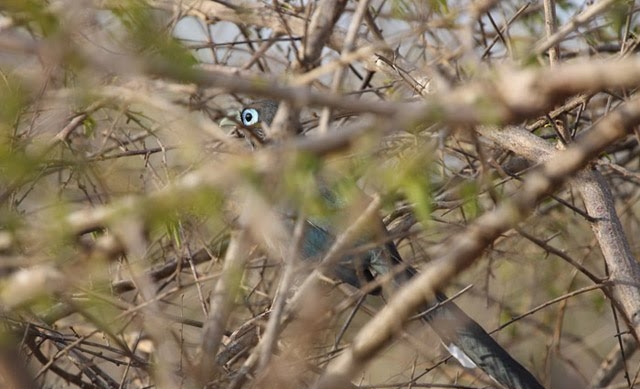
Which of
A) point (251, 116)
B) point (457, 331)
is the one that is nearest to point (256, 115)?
point (251, 116)

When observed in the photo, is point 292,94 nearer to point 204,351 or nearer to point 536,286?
point 204,351

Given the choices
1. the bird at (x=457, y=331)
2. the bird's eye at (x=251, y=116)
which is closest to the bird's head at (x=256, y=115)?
the bird's eye at (x=251, y=116)

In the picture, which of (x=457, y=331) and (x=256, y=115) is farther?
(x=256, y=115)

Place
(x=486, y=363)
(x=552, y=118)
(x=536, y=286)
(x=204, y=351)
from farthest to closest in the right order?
(x=536, y=286), (x=486, y=363), (x=552, y=118), (x=204, y=351)

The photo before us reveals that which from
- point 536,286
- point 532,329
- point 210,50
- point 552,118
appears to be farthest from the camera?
point 532,329

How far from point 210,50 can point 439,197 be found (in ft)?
6.52

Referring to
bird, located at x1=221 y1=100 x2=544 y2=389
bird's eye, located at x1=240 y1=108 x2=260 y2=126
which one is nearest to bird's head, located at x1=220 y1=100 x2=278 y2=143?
bird's eye, located at x1=240 y1=108 x2=260 y2=126

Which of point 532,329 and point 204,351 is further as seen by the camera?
point 532,329

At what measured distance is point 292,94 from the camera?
2301 mm

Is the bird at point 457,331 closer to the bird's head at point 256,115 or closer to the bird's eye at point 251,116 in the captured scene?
the bird's head at point 256,115

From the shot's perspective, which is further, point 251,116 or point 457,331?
point 251,116

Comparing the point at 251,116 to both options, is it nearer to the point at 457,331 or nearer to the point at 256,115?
the point at 256,115

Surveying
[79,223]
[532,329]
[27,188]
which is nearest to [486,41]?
[532,329]

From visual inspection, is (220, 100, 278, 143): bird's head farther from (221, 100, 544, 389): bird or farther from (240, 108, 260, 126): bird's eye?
(221, 100, 544, 389): bird
